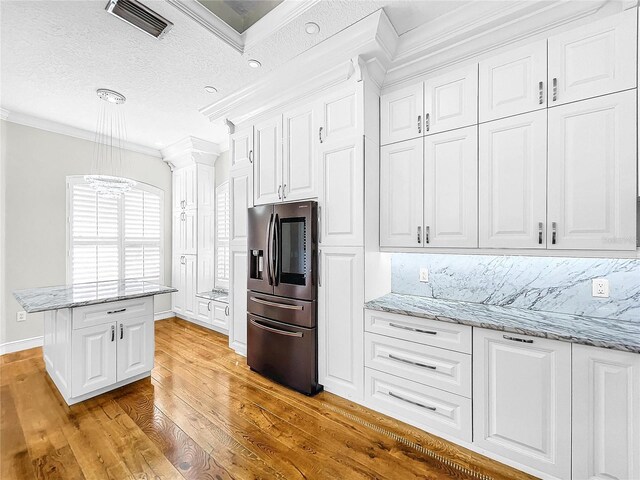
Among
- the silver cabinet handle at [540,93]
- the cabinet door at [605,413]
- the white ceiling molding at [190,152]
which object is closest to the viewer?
the cabinet door at [605,413]

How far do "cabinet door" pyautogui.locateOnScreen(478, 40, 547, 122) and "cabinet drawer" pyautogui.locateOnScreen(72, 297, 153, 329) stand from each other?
3368 mm

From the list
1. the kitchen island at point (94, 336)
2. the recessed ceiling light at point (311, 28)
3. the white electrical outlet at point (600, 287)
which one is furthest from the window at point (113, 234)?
the white electrical outlet at point (600, 287)

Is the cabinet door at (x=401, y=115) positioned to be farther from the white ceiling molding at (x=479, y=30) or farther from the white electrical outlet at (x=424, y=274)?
the white electrical outlet at (x=424, y=274)

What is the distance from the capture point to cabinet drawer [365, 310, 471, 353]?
6.52 feet

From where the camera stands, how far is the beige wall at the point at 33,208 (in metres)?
3.71

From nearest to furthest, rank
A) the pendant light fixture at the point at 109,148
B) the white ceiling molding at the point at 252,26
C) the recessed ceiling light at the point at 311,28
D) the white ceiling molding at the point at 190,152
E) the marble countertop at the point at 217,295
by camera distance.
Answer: the white ceiling molding at the point at 252,26 < the recessed ceiling light at the point at 311,28 < the pendant light fixture at the point at 109,148 < the marble countertop at the point at 217,295 < the white ceiling molding at the point at 190,152

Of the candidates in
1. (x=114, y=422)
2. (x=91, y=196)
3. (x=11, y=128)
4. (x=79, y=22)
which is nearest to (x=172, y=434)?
(x=114, y=422)

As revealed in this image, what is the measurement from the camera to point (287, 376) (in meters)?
2.79

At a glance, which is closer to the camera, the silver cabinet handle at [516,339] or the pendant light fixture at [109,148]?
the silver cabinet handle at [516,339]

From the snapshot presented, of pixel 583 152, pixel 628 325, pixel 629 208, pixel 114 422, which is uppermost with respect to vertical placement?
pixel 583 152

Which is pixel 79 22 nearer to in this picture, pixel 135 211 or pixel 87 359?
pixel 87 359

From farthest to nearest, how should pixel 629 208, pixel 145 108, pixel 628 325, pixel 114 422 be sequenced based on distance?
1. pixel 145 108
2. pixel 114 422
3. pixel 628 325
4. pixel 629 208

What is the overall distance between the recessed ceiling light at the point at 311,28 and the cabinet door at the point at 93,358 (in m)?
2.99

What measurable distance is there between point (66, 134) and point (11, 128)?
550 mm
